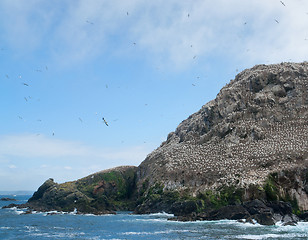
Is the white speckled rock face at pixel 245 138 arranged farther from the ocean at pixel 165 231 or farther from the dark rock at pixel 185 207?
the ocean at pixel 165 231

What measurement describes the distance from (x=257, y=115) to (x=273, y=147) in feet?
53.0

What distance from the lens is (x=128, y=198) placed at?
103625mm

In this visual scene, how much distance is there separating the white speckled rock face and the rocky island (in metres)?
0.20

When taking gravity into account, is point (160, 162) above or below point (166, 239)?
above

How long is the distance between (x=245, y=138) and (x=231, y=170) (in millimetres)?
13258

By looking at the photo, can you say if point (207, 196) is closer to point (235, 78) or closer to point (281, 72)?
point (281, 72)

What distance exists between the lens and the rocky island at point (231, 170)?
63759 millimetres

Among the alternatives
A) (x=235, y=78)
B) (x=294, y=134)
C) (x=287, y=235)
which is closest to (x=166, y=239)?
(x=287, y=235)

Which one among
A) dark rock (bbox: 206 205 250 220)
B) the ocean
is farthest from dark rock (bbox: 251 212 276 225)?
dark rock (bbox: 206 205 250 220)

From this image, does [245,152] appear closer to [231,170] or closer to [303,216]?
[231,170]

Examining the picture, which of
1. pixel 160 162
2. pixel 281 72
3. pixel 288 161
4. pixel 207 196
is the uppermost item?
pixel 281 72

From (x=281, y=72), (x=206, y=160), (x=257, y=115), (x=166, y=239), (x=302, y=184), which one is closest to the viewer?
(x=166, y=239)

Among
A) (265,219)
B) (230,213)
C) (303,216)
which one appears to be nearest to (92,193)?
(230,213)

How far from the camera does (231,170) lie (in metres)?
74.8
